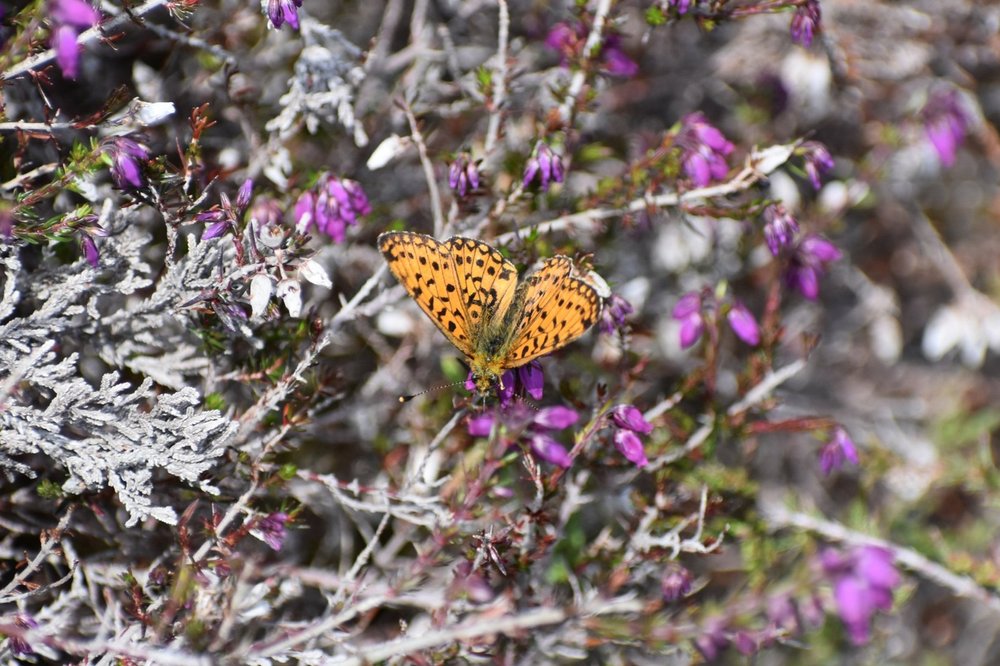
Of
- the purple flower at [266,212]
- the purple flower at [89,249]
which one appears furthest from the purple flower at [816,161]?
the purple flower at [89,249]

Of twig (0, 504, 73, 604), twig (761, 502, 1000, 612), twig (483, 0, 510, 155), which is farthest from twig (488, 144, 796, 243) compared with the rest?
twig (0, 504, 73, 604)

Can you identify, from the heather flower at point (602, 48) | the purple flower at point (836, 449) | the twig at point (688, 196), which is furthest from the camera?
the purple flower at point (836, 449)

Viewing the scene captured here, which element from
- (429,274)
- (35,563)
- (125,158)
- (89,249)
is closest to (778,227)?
(429,274)

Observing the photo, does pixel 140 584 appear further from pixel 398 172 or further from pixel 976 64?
pixel 976 64

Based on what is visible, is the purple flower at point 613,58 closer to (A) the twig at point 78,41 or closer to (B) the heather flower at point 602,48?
(B) the heather flower at point 602,48

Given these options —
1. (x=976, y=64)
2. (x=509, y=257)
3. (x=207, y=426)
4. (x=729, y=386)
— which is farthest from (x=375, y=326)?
(x=976, y=64)

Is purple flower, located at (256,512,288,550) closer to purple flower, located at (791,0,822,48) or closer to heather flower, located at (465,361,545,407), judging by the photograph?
heather flower, located at (465,361,545,407)
